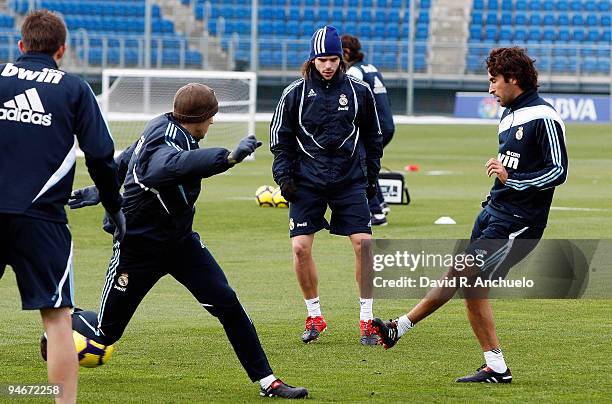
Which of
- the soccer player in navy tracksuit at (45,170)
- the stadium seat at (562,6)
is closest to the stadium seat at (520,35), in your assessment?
the stadium seat at (562,6)

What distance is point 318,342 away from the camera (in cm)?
874

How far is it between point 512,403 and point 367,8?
41.0 m

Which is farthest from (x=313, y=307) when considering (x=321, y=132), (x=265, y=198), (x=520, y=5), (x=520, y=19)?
(x=520, y=5)

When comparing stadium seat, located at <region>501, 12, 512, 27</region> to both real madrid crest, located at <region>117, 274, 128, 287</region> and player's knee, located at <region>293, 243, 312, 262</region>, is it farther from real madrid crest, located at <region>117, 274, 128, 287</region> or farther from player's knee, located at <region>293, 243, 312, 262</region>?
real madrid crest, located at <region>117, 274, 128, 287</region>

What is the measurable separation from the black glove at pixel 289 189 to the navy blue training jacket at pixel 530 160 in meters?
1.99

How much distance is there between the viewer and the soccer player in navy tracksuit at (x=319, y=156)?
354 inches

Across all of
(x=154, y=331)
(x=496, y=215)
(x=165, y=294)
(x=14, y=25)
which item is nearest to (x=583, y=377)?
(x=496, y=215)

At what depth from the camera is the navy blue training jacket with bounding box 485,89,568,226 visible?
7.07 meters

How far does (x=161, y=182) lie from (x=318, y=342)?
2543mm

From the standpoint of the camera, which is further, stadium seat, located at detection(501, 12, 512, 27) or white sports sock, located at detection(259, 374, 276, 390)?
stadium seat, located at detection(501, 12, 512, 27)

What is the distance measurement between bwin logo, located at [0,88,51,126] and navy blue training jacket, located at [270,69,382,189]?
135 inches

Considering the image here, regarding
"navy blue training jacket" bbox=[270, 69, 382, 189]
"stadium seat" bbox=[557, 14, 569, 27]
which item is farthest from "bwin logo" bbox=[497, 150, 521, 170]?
"stadium seat" bbox=[557, 14, 569, 27]

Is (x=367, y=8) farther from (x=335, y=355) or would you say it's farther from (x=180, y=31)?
(x=335, y=355)

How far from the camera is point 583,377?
24.1ft
